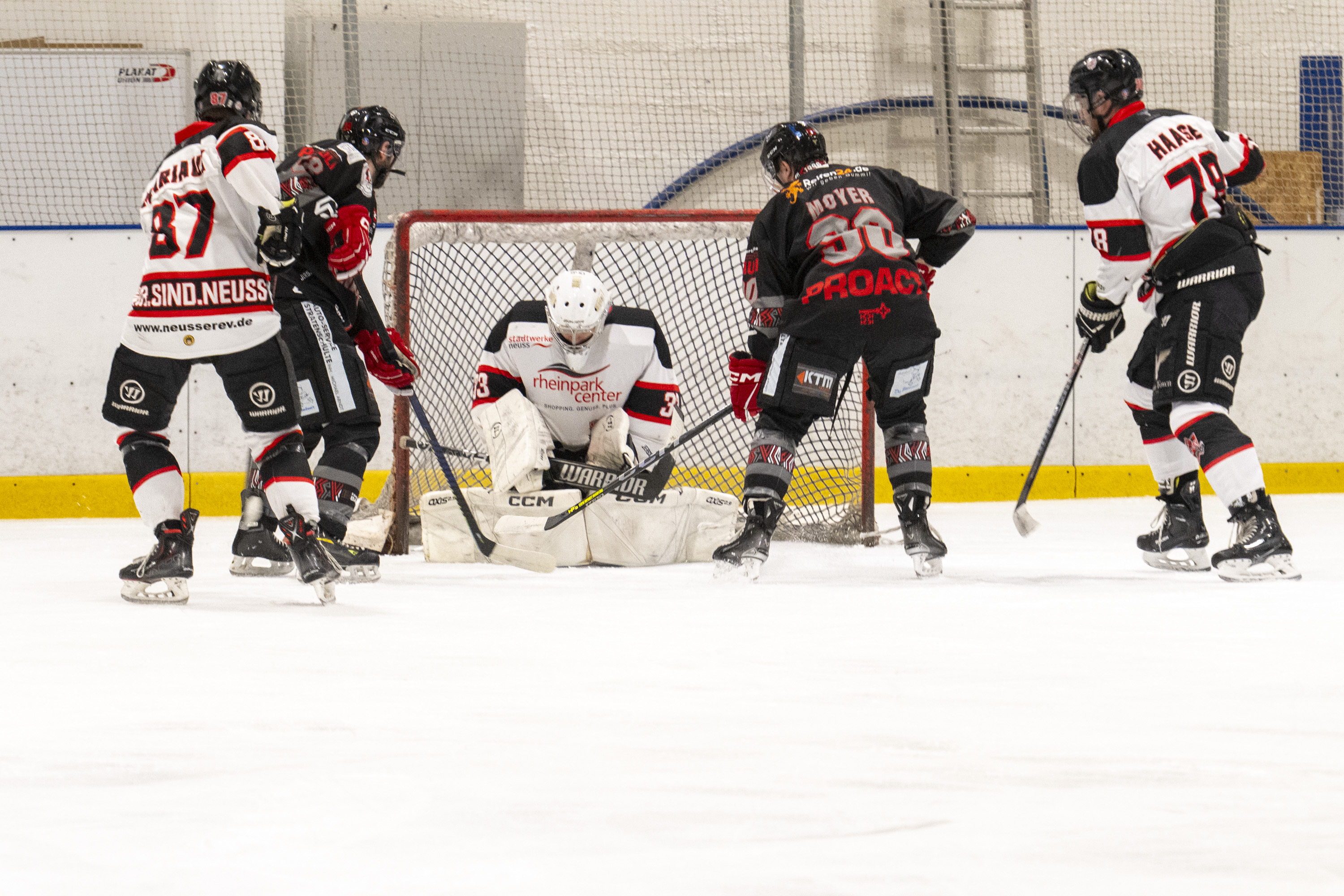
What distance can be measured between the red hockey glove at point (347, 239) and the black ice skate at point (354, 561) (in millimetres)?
688

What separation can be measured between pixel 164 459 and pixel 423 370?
69.7 inches

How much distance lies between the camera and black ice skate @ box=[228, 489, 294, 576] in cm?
340

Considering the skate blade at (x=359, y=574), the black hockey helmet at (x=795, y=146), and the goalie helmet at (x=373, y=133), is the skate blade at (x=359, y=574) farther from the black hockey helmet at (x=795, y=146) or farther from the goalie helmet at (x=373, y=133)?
the black hockey helmet at (x=795, y=146)

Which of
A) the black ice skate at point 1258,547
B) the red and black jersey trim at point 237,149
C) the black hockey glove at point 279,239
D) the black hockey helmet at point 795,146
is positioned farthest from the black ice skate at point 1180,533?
the red and black jersey trim at point 237,149

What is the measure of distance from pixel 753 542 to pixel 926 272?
0.87 meters

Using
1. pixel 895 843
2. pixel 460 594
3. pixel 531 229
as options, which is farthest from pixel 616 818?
pixel 531 229

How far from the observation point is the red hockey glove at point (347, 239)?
11.0 ft

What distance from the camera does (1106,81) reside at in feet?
10.8

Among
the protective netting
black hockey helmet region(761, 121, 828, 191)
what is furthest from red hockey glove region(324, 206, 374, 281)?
the protective netting

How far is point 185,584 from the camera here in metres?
2.77

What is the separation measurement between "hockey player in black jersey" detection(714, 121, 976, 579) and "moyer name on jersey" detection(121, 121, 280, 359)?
120 cm

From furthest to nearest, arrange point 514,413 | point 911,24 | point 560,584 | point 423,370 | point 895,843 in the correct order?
point 911,24
point 423,370
point 514,413
point 560,584
point 895,843

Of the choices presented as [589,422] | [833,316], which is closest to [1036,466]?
[833,316]

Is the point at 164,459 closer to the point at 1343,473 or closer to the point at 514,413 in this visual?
the point at 514,413
